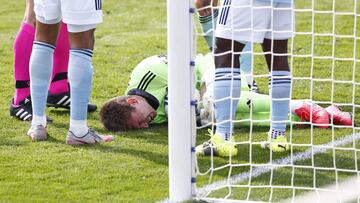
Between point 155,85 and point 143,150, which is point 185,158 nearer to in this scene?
point 143,150

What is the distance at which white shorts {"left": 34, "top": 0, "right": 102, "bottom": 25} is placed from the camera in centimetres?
569

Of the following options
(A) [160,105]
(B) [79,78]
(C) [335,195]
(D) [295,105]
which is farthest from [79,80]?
(C) [335,195]

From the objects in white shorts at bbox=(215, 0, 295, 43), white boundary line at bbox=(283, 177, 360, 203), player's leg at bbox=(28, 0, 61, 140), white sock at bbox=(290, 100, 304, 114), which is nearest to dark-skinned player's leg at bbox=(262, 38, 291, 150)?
white shorts at bbox=(215, 0, 295, 43)

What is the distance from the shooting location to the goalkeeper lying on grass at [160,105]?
6.29m

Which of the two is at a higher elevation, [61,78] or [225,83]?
[225,83]

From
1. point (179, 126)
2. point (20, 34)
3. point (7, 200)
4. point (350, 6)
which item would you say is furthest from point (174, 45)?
point (350, 6)

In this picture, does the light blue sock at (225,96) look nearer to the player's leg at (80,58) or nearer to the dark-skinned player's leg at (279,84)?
the dark-skinned player's leg at (279,84)

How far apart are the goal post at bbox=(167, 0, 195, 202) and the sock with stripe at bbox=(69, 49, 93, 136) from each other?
1130 mm

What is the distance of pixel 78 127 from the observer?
5.91 metres

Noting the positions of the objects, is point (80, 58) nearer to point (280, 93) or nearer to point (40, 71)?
point (40, 71)

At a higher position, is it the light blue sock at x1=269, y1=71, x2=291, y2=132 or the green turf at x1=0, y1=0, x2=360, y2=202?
the light blue sock at x1=269, y1=71, x2=291, y2=132

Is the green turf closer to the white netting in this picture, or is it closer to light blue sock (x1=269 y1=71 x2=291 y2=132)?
the white netting

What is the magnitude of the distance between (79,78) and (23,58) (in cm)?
101

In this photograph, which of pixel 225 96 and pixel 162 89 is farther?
pixel 162 89
